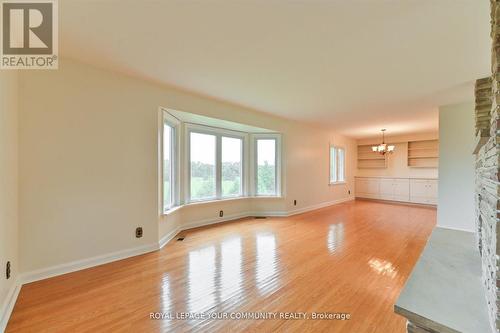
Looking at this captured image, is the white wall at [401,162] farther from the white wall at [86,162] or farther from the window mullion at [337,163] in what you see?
the white wall at [86,162]

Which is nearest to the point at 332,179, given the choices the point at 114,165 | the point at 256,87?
the point at 256,87

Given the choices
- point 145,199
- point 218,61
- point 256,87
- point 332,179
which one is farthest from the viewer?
point 332,179

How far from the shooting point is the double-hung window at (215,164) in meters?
4.36

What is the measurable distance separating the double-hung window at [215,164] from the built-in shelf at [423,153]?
6.22m

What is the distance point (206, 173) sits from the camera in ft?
15.0

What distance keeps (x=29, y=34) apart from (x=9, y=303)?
7.38 feet

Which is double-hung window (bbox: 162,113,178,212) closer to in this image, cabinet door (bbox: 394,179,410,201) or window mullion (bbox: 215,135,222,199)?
window mullion (bbox: 215,135,222,199)

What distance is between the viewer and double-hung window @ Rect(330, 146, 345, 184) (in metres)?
7.35

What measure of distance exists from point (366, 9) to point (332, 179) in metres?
6.29

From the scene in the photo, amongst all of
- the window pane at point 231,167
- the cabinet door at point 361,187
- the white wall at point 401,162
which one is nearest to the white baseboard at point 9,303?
the window pane at point 231,167

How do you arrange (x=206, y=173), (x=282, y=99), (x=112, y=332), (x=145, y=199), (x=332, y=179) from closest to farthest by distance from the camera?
(x=112, y=332) → (x=145, y=199) → (x=282, y=99) → (x=206, y=173) → (x=332, y=179)

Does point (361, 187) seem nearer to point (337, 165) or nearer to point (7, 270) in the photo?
point (337, 165)

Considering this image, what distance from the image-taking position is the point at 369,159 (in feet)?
27.9

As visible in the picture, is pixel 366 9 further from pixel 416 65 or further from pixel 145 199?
pixel 145 199
